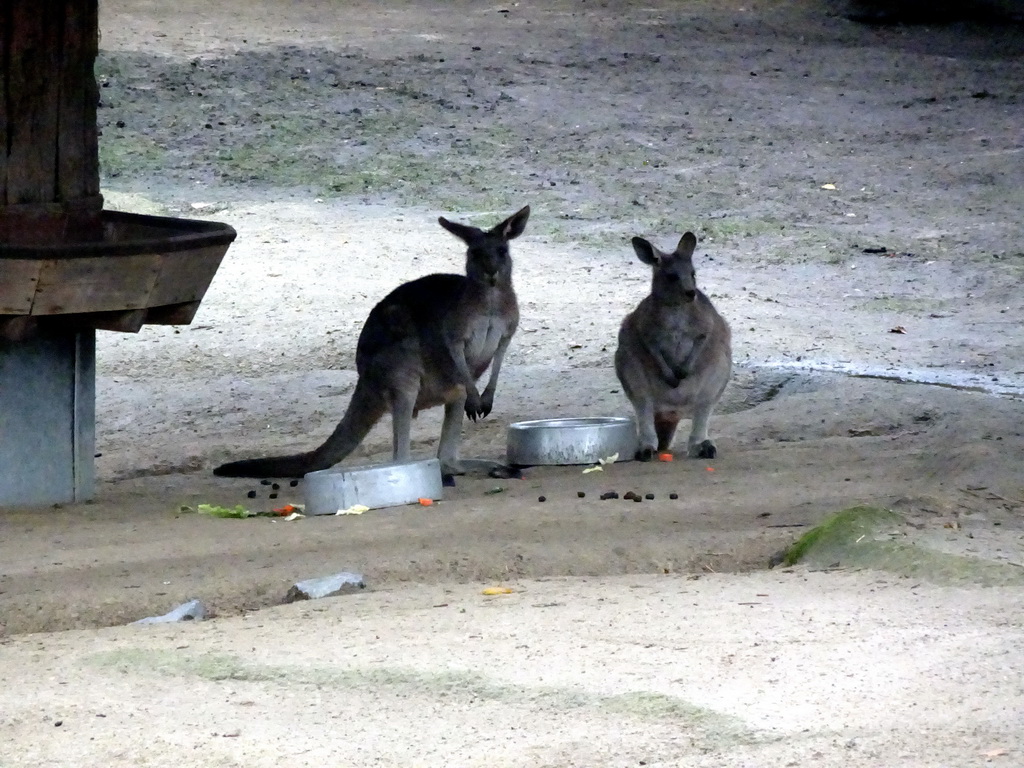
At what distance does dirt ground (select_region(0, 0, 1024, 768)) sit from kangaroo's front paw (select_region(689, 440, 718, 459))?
0.18 m

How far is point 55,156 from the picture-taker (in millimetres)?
5730

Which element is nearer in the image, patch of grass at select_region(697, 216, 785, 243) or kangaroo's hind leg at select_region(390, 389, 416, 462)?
kangaroo's hind leg at select_region(390, 389, 416, 462)

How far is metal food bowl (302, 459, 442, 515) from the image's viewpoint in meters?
5.64

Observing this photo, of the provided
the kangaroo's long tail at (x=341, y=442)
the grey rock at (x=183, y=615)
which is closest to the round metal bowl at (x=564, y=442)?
the kangaroo's long tail at (x=341, y=442)

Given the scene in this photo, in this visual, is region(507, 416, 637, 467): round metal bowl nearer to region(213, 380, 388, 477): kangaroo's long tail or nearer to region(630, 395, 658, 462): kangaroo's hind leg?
region(630, 395, 658, 462): kangaroo's hind leg

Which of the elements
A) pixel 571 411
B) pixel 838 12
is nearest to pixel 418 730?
pixel 571 411

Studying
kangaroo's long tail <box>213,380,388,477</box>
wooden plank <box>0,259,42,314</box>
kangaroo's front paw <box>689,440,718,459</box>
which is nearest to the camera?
wooden plank <box>0,259,42,314</box>

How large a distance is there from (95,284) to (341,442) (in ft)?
4.43

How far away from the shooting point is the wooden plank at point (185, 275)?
18.1ft

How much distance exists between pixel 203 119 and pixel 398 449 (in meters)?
7.86

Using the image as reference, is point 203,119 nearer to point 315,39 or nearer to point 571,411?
point 315,39

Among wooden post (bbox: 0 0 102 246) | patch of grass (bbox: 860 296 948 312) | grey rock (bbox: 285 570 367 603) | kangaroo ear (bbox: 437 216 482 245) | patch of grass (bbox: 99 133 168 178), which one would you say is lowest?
grey rock (bbox: 285 570 367 603)

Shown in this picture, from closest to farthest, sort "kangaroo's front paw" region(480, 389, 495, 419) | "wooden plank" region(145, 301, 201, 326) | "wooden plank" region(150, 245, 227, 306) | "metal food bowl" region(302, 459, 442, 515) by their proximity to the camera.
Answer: "wooden plank" region(150, 245, 227, 306), "metal food bowl" region(302, 459, 442, 515), "wooden plank" region(145, 301, 201, 326), "kangaroo's front paw" region(480, 389, 495, 419)

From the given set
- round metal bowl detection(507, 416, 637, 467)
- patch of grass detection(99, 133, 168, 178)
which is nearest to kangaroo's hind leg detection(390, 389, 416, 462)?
round metal bowl detection(507, 416, 637, 467)
